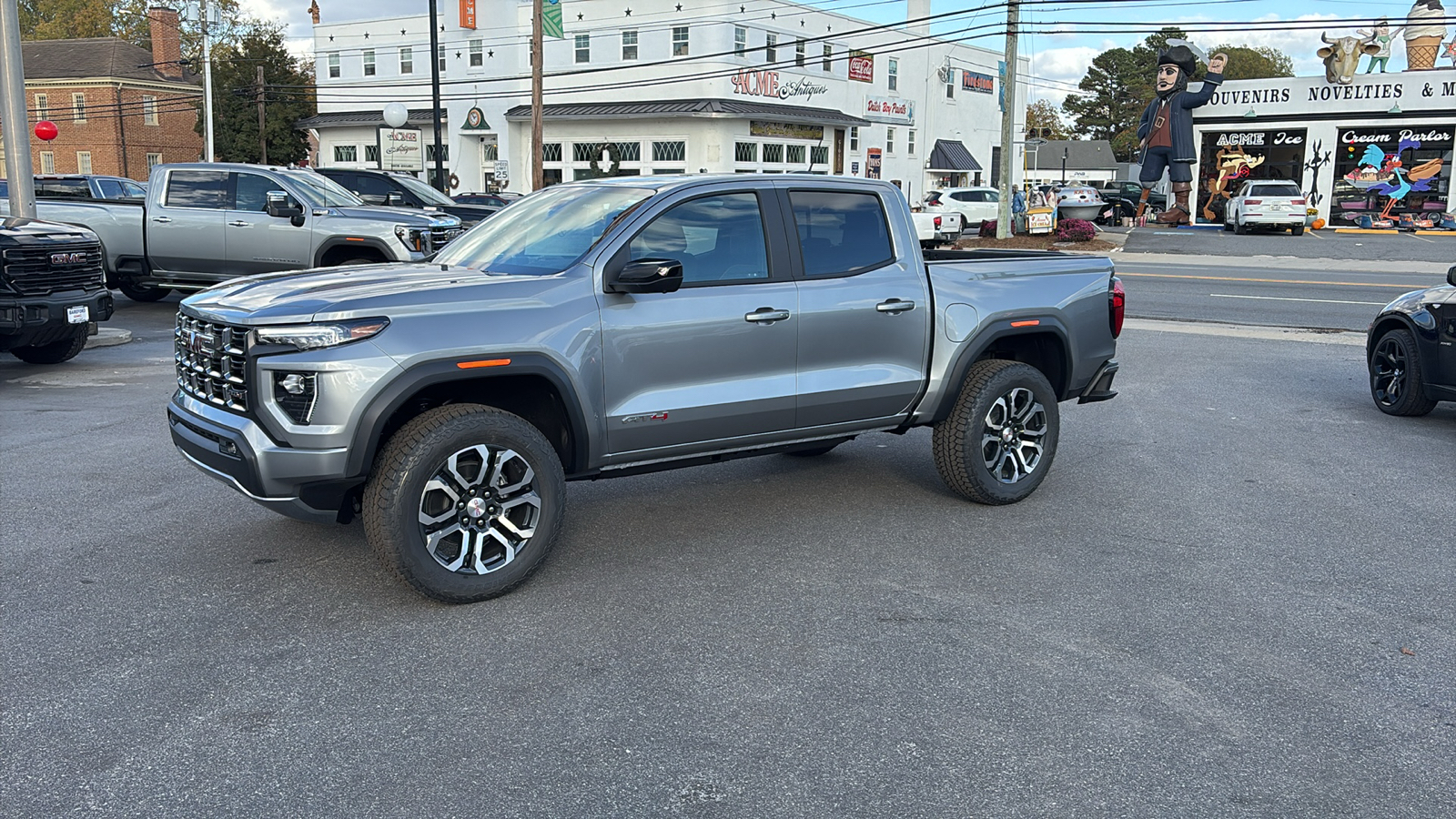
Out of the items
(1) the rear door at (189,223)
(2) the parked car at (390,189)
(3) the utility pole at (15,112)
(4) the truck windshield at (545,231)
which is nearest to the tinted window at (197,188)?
(1) the rear door at (189,223)

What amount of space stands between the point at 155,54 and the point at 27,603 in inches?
2921

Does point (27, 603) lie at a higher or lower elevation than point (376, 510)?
lower

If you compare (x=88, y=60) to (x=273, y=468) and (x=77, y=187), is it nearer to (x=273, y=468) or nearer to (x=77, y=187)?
(x=77, y=187)

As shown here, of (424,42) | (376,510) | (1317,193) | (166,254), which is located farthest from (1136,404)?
(424,42)

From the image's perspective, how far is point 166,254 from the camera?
1570 cm

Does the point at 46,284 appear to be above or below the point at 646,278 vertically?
below

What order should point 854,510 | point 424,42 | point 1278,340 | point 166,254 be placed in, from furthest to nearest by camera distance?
point 424,42 → point 166,254 → point 1278,340 → point 854,510

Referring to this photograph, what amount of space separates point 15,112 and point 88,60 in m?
66.4

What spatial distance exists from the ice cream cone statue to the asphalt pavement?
41394 millimetres

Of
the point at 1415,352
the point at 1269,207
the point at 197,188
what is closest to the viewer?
the point at 1415,352

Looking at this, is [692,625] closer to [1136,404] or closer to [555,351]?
[555,351]

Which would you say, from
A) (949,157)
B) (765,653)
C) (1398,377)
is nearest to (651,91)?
(949,157)

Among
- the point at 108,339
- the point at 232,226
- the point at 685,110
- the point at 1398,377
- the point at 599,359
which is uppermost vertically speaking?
the point at 685,110

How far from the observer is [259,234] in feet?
50.5
